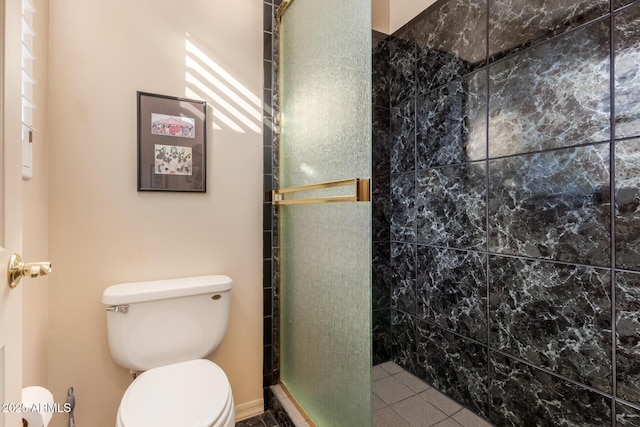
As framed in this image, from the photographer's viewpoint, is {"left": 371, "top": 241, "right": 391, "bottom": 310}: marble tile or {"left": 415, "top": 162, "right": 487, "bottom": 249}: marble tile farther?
{"left": 371, "top": 241, "right": 391, "bottom": 310}: marble tile

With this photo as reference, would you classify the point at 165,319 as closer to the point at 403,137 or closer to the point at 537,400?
the point at 537,400

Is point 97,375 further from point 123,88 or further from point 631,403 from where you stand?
point 631,403

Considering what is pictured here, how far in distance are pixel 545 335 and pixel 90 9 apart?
262 centimetres

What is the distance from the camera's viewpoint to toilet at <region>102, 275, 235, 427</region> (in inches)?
39.7

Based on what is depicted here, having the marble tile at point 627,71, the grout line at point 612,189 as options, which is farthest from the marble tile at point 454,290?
the marble tile at point 627,71

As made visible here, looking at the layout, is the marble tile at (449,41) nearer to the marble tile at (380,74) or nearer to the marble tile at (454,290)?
the marble tile at (380,74)

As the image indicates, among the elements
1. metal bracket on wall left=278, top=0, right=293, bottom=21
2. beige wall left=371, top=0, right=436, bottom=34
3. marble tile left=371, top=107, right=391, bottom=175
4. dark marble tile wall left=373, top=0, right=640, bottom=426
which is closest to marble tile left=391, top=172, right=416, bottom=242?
dark marble tile wall left=373, top=0, right=640, bottom=426

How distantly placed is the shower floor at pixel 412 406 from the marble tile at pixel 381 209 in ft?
3.27

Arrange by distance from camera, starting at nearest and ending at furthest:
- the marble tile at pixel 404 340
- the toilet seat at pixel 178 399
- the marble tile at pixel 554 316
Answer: the toilet seat at pixel 178 399, the marble tile at pixel 554 316, the marble tile at pixel 404 340

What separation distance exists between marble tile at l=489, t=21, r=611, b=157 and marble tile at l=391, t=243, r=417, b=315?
892 mm

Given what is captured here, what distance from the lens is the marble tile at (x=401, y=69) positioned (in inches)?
85.2

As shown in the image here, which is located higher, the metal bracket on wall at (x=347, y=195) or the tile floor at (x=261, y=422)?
the metal bracket on wall at (x=347, y=195)

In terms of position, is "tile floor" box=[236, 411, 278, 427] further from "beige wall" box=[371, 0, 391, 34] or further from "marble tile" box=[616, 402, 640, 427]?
"beige wall" box=[371, 0, 391, 34]

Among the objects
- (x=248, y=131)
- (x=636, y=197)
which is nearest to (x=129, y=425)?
(x=248, y=131)
